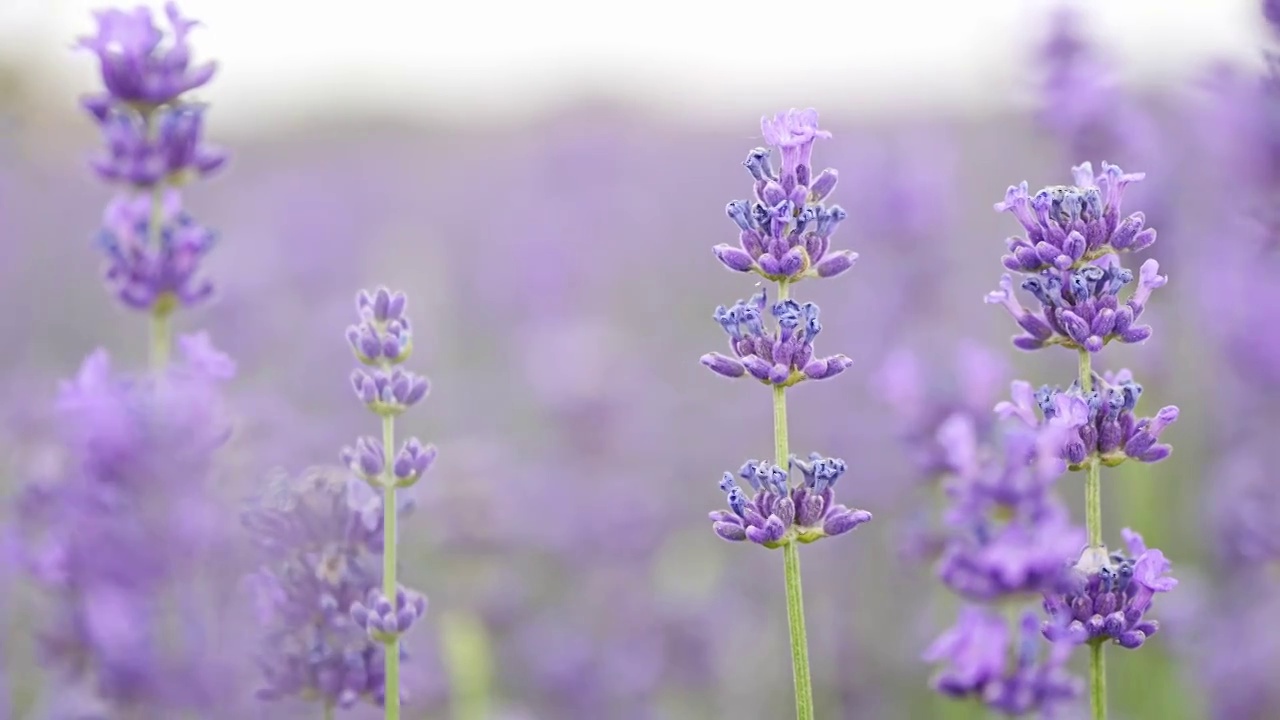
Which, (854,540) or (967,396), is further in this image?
(854,540)

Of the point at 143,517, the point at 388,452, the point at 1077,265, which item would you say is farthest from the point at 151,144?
the point at 1077,265

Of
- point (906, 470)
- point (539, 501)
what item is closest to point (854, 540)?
point (906, 470)

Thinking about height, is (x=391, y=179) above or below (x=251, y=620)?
above

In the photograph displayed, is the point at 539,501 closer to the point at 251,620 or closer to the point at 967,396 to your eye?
the point at 967,396

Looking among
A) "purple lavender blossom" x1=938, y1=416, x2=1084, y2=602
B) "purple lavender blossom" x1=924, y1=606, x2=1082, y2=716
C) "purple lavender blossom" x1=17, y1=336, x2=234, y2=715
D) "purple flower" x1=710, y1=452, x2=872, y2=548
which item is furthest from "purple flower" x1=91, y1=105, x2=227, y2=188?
"purple lavender blossom" x1=924, y1=606, x2=1082, y2=716

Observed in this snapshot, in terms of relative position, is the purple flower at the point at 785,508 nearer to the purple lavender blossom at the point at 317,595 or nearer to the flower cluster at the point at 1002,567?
the flower cluster at the point at 1002,567

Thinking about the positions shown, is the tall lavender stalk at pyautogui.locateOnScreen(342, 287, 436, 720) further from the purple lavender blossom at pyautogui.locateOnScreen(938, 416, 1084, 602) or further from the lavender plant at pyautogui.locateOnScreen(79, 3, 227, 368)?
the purple lavender blossom at pyautogui.locateOnScreen(938, 416, 1084, 602)
